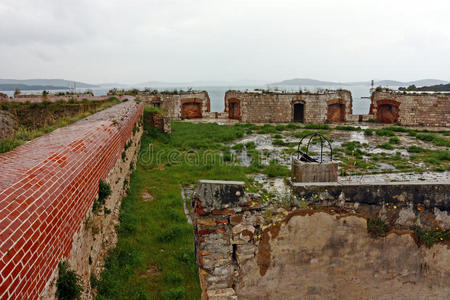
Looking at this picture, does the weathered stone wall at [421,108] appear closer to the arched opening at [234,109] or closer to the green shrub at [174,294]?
the arched opening at [234,109]

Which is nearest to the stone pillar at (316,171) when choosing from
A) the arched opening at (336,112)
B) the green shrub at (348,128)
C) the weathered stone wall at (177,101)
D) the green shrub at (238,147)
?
the green shrub at (238,147)

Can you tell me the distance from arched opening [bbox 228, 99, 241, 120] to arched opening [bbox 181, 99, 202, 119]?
2.45 meters

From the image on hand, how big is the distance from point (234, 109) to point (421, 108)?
43.1ft

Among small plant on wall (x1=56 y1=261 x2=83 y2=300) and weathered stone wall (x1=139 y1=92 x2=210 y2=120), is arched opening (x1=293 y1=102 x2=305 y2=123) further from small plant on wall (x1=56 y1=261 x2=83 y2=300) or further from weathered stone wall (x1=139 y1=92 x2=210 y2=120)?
small plant on wall (x1=56 y1=261 x2=83 y2=300)

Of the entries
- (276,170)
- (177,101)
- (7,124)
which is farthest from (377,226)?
(177,101)

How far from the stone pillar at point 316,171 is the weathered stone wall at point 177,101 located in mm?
19116

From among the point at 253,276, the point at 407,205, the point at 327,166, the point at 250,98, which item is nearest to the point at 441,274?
the point at 407,205

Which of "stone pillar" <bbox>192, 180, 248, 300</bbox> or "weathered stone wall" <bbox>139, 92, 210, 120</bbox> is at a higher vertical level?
"weathered stone wall" <bbox>139, 92, 210, 120</bbox>

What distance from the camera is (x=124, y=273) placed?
5.16 metres

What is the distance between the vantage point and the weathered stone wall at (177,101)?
24.1 m

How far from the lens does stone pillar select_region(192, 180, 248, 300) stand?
4.38 meters

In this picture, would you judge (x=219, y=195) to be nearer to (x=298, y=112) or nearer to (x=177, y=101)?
(x=177, y=101)

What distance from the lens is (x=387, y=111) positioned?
908 inches

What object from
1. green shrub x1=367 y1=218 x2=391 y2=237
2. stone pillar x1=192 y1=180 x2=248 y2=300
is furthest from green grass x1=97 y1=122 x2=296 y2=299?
green shrub x1=367 y1=218 x2=391 y2=237
